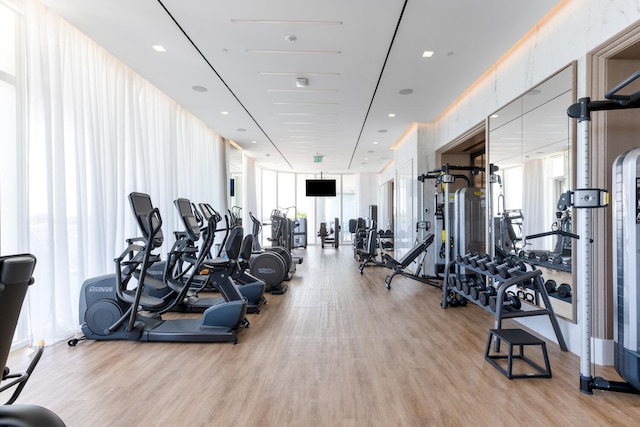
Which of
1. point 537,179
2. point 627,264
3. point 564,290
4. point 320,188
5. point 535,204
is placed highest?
point 320,188

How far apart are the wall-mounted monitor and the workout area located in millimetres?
7042

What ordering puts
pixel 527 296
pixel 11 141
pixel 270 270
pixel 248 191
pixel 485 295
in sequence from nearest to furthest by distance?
pixel 11 141 → pixel 485 295 → pixel 527 296 → pixel 270 270 → pixel 248 191

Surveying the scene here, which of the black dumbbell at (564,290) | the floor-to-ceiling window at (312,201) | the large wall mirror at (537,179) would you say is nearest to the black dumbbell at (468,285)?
the large wall mirror at (537,179)

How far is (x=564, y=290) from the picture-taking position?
3260 millimetres

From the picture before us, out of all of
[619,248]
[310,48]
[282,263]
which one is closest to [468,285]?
[619,248]

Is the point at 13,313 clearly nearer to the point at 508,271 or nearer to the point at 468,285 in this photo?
the point at 508,271

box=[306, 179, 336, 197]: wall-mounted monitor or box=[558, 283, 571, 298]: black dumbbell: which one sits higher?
box=[306, 179, 336, 197]: wall-mounted monitor

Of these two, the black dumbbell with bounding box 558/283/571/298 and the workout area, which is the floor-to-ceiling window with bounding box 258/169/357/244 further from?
the black dumbbell with bounding box 558/283/571/298

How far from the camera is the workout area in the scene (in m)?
2.30

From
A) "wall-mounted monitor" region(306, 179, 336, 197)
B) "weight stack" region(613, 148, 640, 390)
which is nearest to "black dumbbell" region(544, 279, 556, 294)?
"weight stack" region(613, 148, 640, 390)

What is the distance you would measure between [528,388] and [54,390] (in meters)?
3.59

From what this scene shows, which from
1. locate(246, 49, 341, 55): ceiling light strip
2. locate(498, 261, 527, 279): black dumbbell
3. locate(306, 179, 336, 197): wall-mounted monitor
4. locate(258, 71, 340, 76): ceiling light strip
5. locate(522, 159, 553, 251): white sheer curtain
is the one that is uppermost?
locate(246, 49, 341, 55): ceiling light strip

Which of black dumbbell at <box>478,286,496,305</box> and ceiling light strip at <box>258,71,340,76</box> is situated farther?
ceiling light strip at <box>258,71,340,76</box>

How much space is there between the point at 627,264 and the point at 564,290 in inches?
41.9
